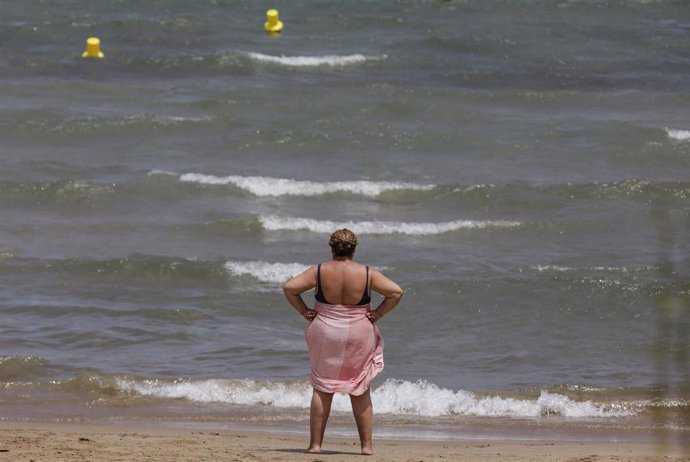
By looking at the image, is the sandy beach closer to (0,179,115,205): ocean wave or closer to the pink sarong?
the pink sarong

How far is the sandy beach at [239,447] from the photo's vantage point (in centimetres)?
744

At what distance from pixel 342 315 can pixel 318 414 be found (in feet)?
1.97

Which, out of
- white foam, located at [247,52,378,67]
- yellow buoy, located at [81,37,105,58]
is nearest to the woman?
white foam, located at [247,52,378,67]

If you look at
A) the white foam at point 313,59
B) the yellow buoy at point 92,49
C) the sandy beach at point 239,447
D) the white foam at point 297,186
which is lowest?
the white foam at point 297,186

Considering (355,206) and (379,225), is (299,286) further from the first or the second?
(355,206)

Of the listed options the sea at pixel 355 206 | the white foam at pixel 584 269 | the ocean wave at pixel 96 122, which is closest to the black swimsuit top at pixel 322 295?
the sea at pixel 355 206

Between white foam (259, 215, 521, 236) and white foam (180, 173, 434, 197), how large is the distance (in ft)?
4.40

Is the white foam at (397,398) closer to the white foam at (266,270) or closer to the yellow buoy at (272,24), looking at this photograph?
the white foam at (266,270)

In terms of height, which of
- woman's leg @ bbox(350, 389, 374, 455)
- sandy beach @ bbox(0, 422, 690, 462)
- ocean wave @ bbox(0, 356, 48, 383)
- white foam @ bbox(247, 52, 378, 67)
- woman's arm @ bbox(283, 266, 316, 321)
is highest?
woman's arm @ bbox(283, 266, 316, 321)

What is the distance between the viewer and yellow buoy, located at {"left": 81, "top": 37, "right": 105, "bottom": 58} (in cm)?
2531

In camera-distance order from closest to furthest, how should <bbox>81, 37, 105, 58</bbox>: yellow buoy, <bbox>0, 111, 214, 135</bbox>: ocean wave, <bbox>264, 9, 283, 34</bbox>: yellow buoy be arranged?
<bbox>0, 111, 214, 135</bbox>: ocean wave < <bbox>81, 37, 105, 58</bbox>: yellow buoy < <bbox>264, 9, 283, 34</bbox>: yellow buoy

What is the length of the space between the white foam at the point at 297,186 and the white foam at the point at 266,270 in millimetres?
3317

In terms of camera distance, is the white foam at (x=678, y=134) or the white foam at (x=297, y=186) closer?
the white foam at (x=297, y=186)

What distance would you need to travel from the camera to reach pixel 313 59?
2594 cm
